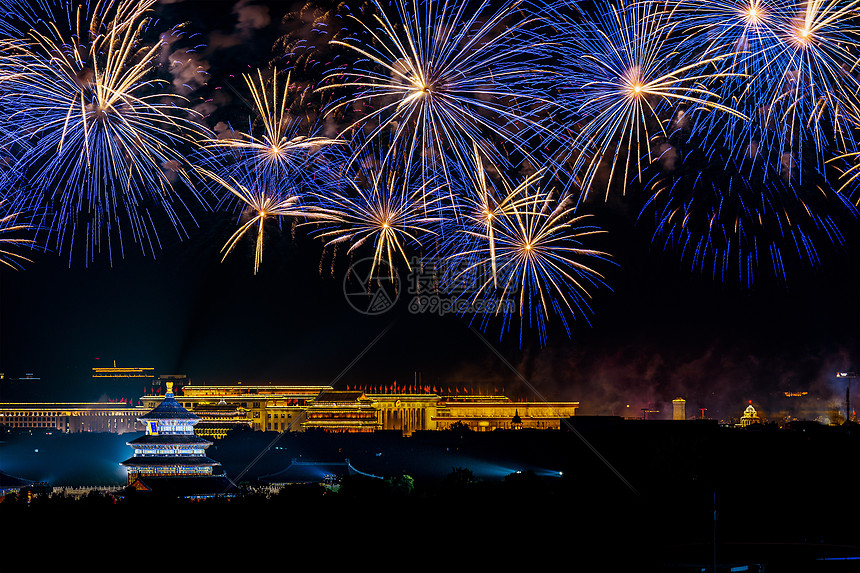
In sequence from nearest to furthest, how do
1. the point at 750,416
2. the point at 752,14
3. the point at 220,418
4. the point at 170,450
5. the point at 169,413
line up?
the point at 752,14, the point at 170,450, the point at 169,413, the point at 750,416, the point at 220,418

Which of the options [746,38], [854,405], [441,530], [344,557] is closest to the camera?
[746,38]

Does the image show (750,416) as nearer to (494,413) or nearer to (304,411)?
(494,413)

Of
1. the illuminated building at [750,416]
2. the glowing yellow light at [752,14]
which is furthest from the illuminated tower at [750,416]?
the glowing yellow light at [752,14]

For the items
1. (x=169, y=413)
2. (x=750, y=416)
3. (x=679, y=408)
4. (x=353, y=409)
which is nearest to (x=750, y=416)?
(x=750, y=416)

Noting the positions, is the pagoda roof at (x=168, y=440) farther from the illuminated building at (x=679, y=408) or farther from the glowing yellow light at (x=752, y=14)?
the illuminated building at (x=679, y=408)

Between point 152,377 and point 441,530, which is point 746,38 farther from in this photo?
point 152,377

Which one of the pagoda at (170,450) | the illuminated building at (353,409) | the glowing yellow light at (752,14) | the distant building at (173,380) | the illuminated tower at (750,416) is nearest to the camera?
the glowing yellow light at (752,14)

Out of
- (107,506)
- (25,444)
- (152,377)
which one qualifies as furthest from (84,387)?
(107,506)

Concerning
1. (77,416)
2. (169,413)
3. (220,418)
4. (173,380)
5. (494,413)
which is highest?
(173,380)

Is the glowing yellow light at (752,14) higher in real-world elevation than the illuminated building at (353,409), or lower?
higher
